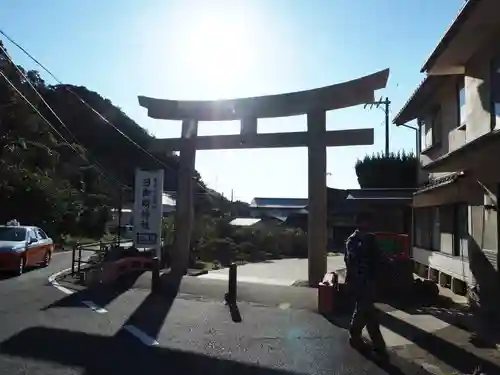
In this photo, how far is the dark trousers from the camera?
6898mm

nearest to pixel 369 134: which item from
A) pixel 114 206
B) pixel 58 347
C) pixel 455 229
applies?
pixel 455 229

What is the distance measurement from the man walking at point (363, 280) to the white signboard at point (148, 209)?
34.1ft

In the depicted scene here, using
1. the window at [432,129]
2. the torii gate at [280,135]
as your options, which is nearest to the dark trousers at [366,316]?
the torii gate at [280,135]

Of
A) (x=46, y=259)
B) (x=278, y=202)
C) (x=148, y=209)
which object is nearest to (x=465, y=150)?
(x=148, y=209)

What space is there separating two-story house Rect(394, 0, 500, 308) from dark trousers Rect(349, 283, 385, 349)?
2.78 meters

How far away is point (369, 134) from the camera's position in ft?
47.9

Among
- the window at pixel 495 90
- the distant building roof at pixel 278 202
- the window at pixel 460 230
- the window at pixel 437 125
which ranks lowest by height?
the window at pixel 460 230

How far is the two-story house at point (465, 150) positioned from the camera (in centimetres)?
869

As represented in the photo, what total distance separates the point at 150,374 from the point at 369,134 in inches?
418

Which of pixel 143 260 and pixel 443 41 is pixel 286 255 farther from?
pixel 443 41

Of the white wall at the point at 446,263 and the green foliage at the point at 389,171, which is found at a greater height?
the green foliage at the point at 389,171

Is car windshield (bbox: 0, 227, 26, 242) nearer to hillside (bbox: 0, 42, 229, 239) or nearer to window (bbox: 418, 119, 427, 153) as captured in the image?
hillside (bbox: 0, 42, 229, 239)

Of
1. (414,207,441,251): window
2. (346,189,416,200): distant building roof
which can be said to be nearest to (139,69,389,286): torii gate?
(414,207,441,251): window

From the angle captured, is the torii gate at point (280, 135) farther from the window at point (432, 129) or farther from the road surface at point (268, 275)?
the window at point (432, 129)
